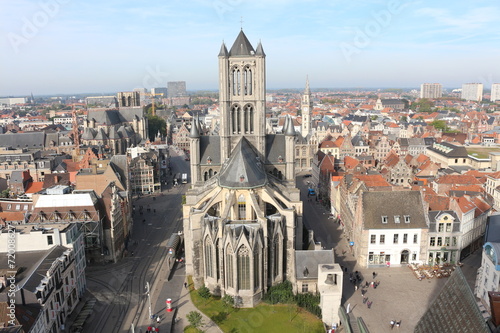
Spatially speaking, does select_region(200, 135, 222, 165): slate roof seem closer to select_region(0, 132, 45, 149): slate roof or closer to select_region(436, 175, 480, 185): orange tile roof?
select_region(436, 175, 480, 185): orange tile roof

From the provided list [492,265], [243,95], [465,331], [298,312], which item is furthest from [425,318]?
[243,95]

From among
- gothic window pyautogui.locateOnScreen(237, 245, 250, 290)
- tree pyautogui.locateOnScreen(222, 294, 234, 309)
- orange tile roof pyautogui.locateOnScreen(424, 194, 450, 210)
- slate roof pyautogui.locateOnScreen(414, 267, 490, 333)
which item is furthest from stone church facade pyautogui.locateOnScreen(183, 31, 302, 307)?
slate roof pyautogui.locateOnScreen(414, 267, 490, 333)

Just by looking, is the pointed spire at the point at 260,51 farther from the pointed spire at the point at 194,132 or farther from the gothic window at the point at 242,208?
the gothic window at the point at 242,208

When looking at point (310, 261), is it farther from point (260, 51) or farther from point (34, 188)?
point (34, 188)

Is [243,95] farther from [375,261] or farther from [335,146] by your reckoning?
[335,146]

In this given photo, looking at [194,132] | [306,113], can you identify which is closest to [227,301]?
[194,132]

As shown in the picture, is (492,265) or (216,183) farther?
(216,183)
